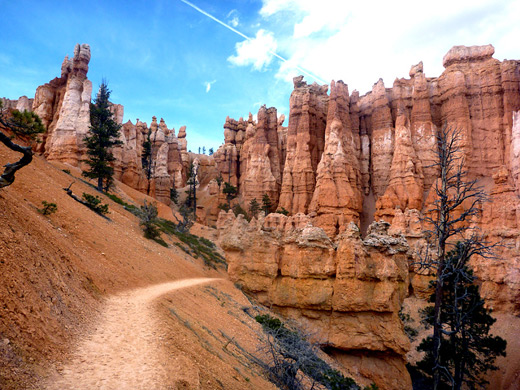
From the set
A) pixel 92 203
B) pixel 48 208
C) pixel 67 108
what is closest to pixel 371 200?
pixel 92 203

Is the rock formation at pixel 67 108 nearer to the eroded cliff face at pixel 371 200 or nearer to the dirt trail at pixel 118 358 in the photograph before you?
the eroded cliff face at pixel 371 200

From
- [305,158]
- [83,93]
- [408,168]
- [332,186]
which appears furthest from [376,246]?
[83,93]

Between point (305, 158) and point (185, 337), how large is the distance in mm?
48760

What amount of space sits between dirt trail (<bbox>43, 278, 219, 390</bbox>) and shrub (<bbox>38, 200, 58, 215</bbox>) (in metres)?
8.51

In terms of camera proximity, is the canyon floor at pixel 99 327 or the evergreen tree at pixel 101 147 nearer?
the canyon floor at pixel 99 327

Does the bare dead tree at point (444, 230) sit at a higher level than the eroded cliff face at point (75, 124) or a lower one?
lower

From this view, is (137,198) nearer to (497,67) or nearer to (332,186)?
(332,186)

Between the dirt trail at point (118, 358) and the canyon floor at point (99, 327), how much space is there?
2 cm

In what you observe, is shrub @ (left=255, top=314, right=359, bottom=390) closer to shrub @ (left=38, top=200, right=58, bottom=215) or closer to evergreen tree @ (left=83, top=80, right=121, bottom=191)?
shrub @ (left=38, top=200, right=58, bottom=215)

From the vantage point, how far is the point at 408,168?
4497 centimetres

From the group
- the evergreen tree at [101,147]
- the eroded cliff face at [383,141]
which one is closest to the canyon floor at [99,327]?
the evergreen tree at [101,147]

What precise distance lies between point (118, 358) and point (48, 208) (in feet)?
39.5

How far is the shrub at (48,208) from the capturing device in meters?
14.3

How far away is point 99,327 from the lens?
7074 millimetres
